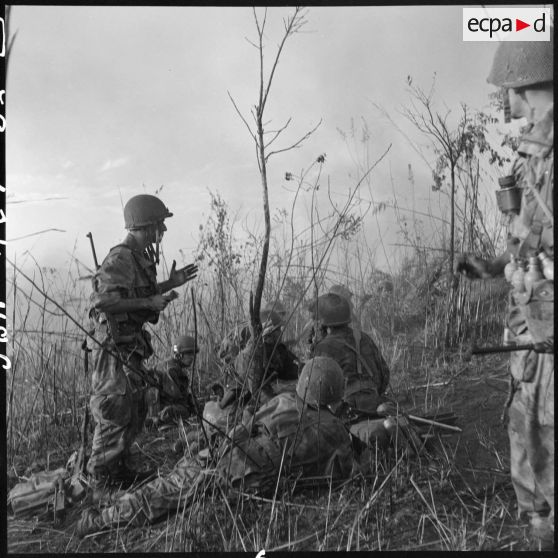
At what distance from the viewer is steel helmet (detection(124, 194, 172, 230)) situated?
479 centimetres

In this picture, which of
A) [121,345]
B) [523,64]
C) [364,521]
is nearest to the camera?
[523,64]

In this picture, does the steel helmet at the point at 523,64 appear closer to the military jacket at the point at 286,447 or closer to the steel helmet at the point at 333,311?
the military jacket at the point at 286,447

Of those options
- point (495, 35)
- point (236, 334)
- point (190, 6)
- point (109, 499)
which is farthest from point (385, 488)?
point (190, 6)

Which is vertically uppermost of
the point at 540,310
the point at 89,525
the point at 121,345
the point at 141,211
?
the point at 141,211

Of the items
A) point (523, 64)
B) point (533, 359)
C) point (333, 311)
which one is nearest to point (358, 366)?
point (333, 311)

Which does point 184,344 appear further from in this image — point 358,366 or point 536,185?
point 536,185

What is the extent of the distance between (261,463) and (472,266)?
1515 mm

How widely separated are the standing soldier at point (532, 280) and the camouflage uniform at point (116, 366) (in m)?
2.40

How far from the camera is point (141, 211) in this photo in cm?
479

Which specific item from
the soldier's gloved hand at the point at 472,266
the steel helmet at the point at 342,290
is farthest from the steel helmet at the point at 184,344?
the soldier's gloved hand at the point at 472,266

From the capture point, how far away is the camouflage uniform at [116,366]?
14.4 feet

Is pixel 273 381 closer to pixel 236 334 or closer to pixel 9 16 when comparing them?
pixel 236 334

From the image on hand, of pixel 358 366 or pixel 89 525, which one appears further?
pixel 358 366

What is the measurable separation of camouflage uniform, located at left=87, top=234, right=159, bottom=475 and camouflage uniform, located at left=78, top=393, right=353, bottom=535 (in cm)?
66
